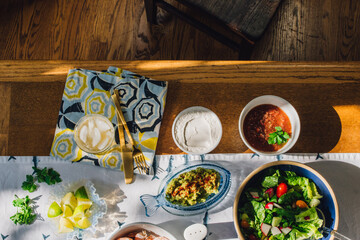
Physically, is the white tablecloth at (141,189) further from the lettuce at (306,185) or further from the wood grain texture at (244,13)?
the wood grain texture at (244,13)

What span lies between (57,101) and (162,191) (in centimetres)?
52

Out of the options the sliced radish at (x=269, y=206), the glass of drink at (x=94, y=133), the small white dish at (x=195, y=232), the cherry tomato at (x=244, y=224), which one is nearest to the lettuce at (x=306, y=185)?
the sliced radish at (x=269, y=206)

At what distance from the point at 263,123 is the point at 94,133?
0.63 meters

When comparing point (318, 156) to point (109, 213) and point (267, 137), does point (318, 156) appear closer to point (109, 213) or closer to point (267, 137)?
point (267, 137)

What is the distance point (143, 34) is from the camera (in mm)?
2008

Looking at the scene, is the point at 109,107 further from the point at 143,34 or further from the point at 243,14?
the point at 143,34

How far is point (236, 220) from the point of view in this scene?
37.6 inches

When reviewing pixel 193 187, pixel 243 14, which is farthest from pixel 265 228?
pixel 243 14

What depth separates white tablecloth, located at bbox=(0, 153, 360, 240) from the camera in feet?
3.59

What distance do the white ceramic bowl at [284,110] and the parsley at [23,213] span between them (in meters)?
0.82

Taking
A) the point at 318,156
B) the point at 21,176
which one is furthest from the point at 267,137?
the point at 21,176

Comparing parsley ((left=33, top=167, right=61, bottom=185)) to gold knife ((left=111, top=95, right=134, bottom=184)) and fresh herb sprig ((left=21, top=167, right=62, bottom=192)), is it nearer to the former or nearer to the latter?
fresh herb sprig ((left=21, top=167, right=62, bottom=192))

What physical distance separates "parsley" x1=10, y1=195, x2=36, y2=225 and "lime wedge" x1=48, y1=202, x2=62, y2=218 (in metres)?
0.08

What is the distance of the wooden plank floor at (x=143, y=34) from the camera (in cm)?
198
